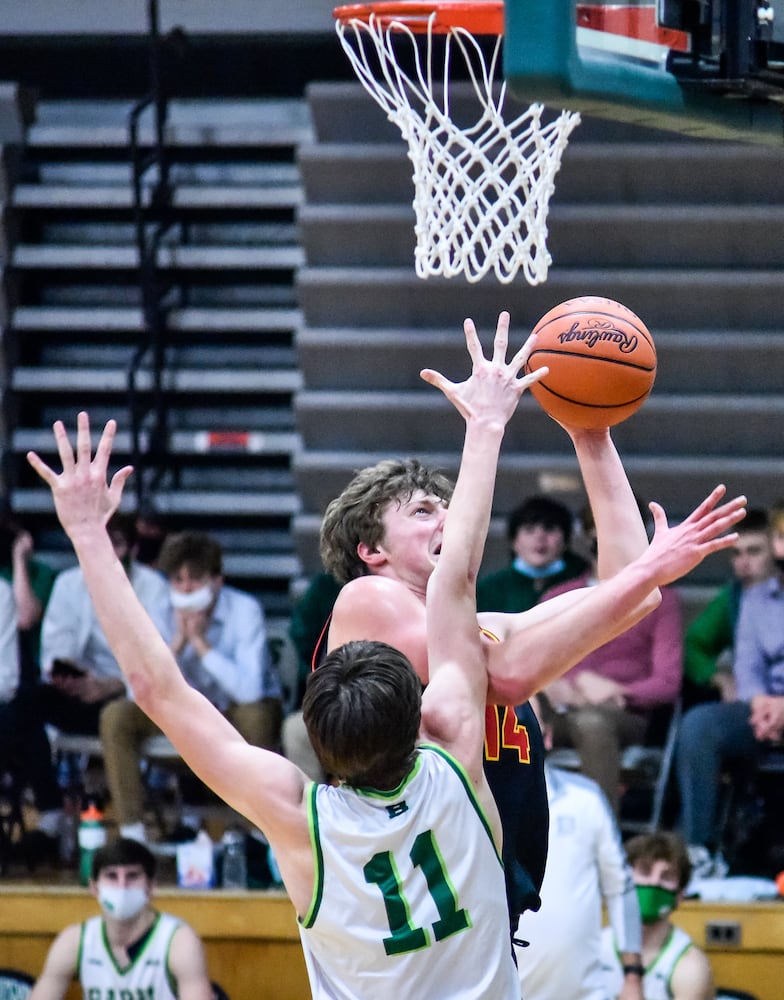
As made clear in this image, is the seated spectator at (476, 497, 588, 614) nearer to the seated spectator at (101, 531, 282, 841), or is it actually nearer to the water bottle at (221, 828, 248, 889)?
the seated spectator at (101, 531, 282, 841)

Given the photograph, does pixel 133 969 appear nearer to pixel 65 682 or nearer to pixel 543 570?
pixel 65 682

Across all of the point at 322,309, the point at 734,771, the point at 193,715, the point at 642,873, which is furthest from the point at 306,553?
the point at 193,715

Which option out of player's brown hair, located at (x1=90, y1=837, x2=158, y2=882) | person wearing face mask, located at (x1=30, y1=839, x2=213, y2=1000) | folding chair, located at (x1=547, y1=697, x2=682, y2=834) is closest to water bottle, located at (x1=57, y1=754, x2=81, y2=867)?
person wearing face mask, located at (x1=30, y1=839, x2=213, y2=1000)

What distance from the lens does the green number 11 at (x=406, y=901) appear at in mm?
2908

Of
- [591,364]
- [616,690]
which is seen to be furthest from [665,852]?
[591,364]

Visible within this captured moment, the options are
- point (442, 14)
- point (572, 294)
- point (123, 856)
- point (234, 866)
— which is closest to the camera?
point (442, 14)

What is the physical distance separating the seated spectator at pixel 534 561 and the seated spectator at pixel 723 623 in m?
0.60

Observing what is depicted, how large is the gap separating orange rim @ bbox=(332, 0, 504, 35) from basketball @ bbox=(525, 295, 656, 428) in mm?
2103

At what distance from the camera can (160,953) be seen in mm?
6469

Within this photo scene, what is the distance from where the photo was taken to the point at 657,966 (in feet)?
20.1

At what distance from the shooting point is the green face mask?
20.2 ft

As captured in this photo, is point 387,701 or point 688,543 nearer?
point 387,701

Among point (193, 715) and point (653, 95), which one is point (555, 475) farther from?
point (193, 715)

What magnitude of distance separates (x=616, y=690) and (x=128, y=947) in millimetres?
2290
